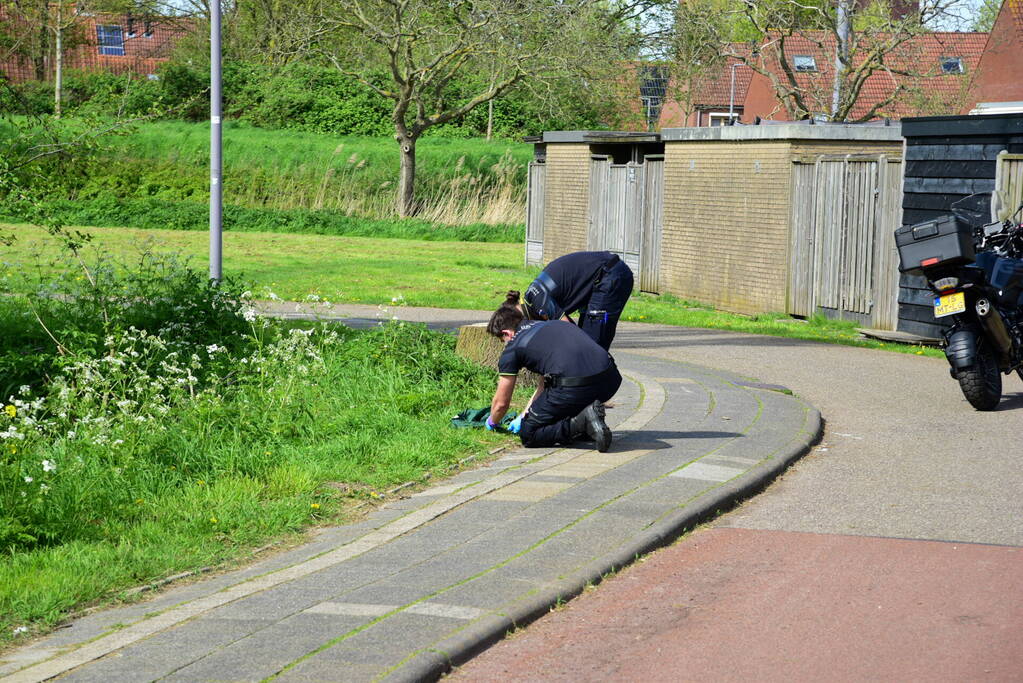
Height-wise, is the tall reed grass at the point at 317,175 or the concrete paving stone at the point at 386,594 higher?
the tall reed grass at the point at 317,175

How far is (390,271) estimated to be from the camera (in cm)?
2244

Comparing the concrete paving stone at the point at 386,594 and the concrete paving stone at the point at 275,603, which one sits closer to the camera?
the concrete paving stone at the point at 275,603

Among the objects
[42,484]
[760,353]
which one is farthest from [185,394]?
[760,353]

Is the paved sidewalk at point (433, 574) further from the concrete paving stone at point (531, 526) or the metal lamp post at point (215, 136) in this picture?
the metal lamp post at point (215, 136)

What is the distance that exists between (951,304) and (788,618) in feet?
17.9

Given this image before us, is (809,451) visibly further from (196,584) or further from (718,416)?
(196,584)

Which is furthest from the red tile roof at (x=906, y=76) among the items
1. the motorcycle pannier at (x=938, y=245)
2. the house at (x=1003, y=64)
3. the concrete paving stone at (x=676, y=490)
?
the concrete paving stone at (x=676, y=490)

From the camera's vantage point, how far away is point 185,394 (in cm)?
905

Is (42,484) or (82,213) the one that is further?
(82,213)

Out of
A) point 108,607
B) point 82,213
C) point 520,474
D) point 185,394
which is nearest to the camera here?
point 108,607

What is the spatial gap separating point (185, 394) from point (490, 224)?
24.5 meters

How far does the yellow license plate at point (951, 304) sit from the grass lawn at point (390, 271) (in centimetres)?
347

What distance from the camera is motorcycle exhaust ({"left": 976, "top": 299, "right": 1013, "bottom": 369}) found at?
31.6 ft

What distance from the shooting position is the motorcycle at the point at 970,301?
963cm
